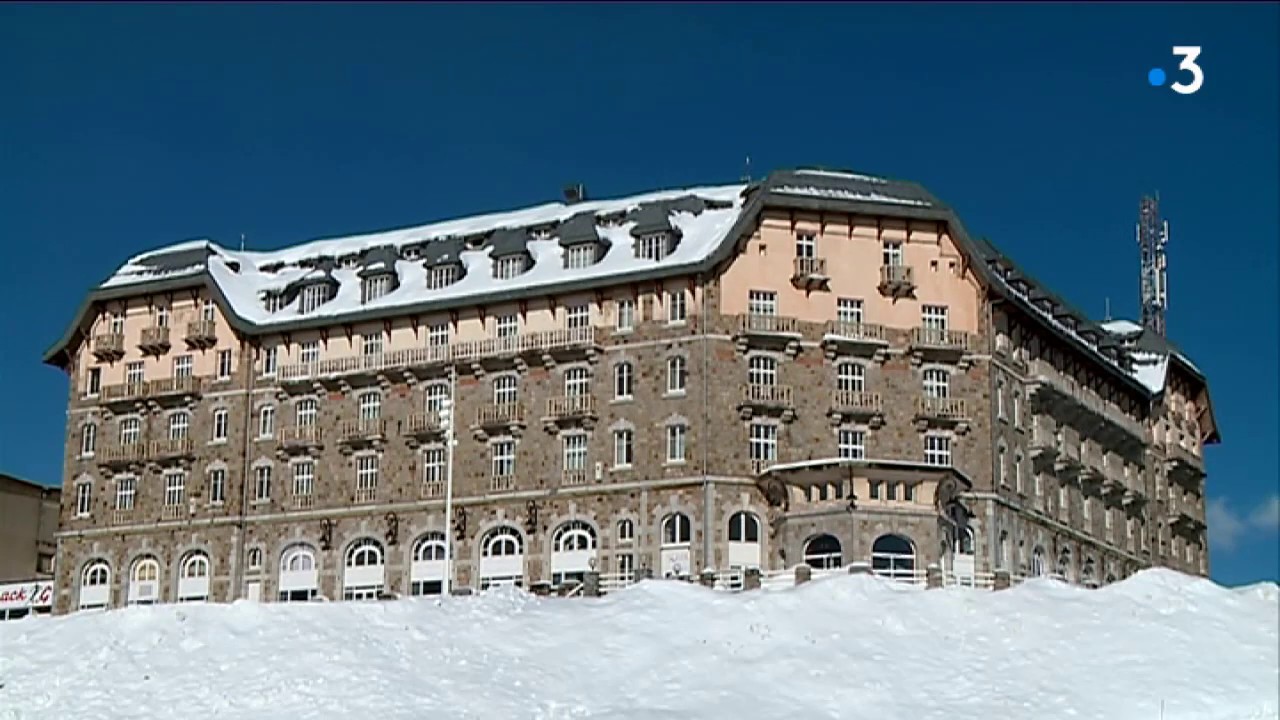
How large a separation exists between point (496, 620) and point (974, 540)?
25.2m

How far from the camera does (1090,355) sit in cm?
8619

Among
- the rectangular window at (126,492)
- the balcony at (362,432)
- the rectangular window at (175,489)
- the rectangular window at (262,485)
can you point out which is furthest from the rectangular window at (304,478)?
the rectangular window at (126,492)

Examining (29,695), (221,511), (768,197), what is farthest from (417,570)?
(29,695)

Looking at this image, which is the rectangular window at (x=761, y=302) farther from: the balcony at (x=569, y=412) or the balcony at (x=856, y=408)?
the balcony at (x=569, y=412)

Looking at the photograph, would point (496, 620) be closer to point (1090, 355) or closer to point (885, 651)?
point (885, 651)

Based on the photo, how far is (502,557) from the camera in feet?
245

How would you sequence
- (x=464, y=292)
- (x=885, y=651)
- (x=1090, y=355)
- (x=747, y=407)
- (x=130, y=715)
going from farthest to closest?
→ (x=1090, y=355)
(x=464, y=292)
(x=747, y=407)
(x=885, y=651)
(x=130, y=715)

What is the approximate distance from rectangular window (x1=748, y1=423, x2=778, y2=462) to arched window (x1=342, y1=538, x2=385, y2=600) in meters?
16.0

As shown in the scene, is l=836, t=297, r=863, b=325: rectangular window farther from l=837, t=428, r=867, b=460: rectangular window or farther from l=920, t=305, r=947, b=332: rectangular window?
l=837, t=428, r=867, b=460: rectangular window

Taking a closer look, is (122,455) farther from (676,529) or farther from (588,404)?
(676,529)

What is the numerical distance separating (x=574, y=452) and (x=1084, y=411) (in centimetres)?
2449

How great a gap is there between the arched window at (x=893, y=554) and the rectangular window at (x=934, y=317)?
390 inches

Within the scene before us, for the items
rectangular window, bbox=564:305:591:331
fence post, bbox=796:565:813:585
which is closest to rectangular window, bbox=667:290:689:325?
rectangular window, bbox=564:305:591:331

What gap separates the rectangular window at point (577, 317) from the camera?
75500 millimetres
